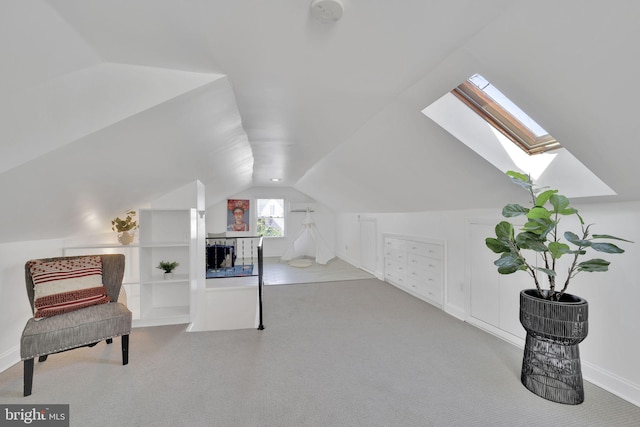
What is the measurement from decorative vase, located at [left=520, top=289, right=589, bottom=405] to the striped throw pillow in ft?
11.7

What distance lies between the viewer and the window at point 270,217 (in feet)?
28.8

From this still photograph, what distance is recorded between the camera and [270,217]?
887cm

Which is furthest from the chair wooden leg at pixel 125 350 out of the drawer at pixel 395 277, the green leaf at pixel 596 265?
the drawer at pixel 395 277

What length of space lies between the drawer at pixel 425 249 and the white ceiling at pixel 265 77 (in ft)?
4.89

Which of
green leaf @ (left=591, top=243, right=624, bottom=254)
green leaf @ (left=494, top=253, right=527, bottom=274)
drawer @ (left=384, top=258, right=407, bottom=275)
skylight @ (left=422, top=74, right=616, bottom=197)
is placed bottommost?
drawer @ (left=384, top=258, right=407, bottom=275)

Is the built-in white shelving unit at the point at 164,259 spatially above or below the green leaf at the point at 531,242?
below

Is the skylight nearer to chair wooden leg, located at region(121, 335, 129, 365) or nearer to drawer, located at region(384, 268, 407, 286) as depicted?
drawer, located at region(384, 268, 407, 286)

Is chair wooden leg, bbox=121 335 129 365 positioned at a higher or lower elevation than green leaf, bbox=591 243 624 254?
lower

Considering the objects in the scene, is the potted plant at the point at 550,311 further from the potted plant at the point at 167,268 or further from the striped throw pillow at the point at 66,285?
the potted plant at the point at 167,268

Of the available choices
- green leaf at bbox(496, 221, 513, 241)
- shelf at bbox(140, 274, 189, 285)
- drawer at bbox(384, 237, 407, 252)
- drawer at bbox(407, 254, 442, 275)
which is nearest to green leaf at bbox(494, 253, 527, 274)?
green leaf at bbox(496, 221, 513, 241)

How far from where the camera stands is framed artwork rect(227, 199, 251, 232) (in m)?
8.45

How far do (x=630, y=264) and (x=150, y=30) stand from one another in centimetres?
329

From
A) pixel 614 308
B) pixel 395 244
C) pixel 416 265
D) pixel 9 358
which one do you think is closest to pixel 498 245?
pixel 614 308

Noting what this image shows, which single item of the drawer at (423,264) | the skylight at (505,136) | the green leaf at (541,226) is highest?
the skylight at (505,136)
